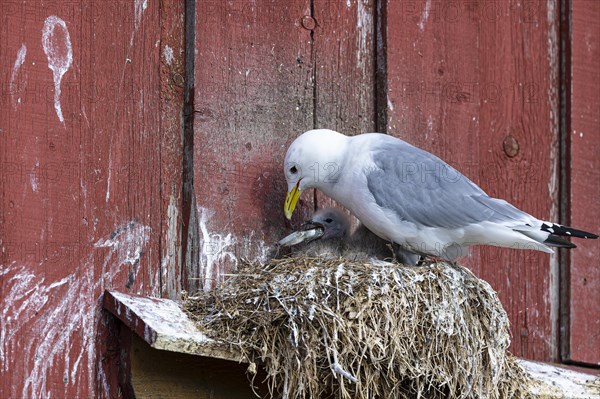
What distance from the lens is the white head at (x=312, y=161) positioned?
3.35m

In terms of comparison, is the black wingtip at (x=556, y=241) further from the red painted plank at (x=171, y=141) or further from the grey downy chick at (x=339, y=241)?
the red painted plank at (x=171, y=141)

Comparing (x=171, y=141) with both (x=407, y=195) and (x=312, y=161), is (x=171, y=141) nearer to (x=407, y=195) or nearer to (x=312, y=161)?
(x=312, y=161)

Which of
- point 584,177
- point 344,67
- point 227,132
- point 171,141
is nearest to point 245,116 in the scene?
point 227,132

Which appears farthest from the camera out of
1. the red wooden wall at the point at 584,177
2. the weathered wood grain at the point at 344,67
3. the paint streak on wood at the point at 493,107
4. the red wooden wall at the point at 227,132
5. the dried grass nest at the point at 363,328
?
the red wooden wall at the point at 584,177

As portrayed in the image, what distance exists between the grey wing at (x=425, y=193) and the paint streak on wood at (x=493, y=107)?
0.80 ft

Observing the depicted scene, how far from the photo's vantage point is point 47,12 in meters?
3.07

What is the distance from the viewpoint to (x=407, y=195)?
137 inches

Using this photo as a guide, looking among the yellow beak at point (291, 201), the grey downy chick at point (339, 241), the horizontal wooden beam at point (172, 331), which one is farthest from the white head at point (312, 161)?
the horizontal wooden beam at point (172, 331)

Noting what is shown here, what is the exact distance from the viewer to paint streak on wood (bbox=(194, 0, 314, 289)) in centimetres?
327

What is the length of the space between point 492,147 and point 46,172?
1786 millimetres

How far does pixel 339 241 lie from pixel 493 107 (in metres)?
0.82

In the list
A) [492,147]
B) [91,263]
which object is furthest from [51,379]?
[492,147]

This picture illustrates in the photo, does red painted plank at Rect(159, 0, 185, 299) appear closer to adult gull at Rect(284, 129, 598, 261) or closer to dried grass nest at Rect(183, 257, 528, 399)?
dried grass nest at Rect(183, 257, 528, 399)

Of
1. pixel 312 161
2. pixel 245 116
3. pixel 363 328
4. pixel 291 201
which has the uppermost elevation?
pixel 245 116
